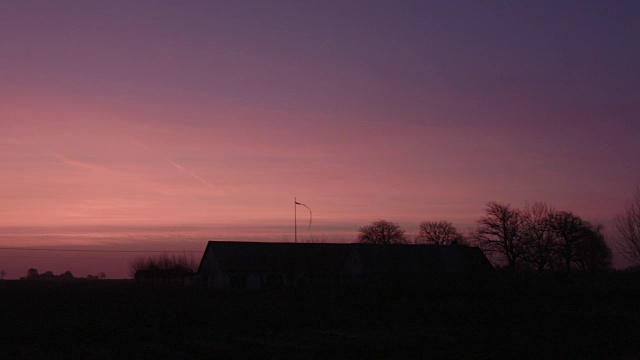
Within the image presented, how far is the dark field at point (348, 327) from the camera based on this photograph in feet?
71.1

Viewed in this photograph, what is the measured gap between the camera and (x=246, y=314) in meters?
35.7

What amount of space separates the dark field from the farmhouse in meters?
22.0

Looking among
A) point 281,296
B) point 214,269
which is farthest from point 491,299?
point 214,269

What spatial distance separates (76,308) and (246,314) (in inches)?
488

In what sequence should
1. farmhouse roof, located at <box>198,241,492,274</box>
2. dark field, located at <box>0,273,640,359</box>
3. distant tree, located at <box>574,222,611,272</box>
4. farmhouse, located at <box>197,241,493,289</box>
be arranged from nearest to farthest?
dark field, located at <box>0,273,640,359</box> < farmhouse, located at <box>197,241,493,289</box> < farmhouse roof, located at <box>198,241,492,274</box> < distant tree, located at <box>574,222,611,272</box>

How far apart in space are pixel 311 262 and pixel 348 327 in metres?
48.1

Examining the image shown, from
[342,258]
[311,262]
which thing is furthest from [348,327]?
[342,258]

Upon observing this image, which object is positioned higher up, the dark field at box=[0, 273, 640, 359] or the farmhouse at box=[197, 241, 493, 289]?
the farmhouse at box=[197, 241, 493, 289]

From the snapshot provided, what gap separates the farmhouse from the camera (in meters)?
72.4

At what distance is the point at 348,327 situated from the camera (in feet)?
95.9

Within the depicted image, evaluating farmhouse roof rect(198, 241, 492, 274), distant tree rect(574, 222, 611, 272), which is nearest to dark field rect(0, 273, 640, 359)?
farmhouse roof rect(198, 241, 492, 274)

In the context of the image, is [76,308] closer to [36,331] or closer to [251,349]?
[36,331]

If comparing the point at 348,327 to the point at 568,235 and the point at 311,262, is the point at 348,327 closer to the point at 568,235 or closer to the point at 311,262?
the point at 311,262

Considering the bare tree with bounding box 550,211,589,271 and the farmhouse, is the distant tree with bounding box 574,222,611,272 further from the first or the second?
the farmhouse
